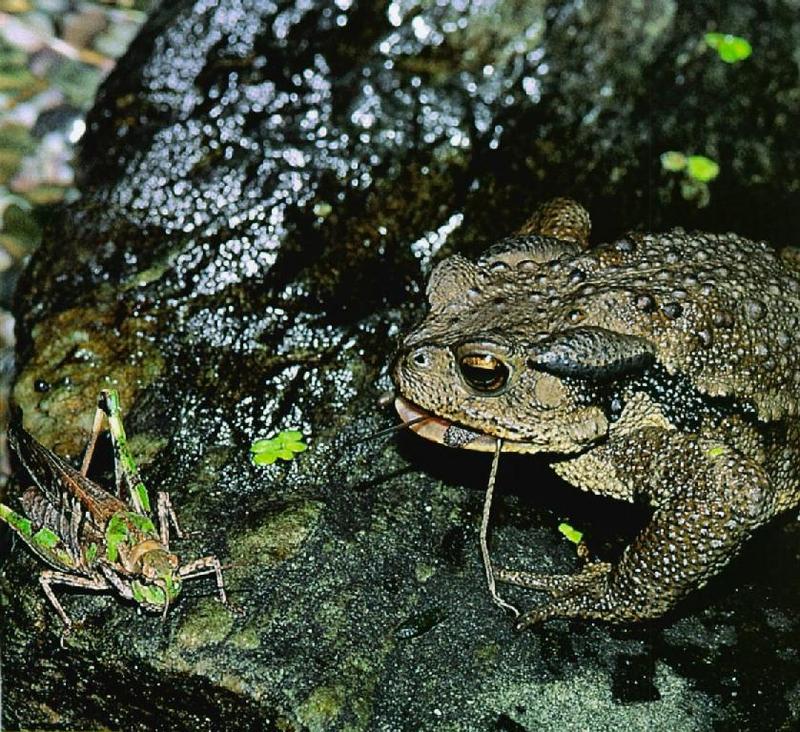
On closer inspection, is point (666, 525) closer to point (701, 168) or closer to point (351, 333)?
point (351, 333)

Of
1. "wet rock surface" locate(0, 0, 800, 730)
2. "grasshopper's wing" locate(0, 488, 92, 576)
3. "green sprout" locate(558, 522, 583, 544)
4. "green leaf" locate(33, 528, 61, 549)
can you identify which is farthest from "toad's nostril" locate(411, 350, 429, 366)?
"green leaf" locate(33, 528, 61, 549)

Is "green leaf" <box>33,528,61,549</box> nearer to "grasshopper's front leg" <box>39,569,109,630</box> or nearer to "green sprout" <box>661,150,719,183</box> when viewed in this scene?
"grasshopper's front leg" <box>39,569,109,630</box>

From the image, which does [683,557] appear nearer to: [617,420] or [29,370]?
[617,420]

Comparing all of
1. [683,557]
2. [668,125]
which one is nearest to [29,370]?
[683,557]

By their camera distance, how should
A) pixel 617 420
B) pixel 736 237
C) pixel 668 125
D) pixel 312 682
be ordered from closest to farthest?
pixel 312 682 < pixel 617 420 < pixel 736 237 < pixel 668 125

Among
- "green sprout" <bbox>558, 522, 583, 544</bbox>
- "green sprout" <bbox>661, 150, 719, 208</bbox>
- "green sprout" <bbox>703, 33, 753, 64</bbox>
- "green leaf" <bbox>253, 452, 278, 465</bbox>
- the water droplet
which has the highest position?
"green sprout" <bbox>703, 33, 753, 64</bbox>

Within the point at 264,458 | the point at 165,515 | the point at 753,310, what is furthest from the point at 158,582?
the point at 753,310
